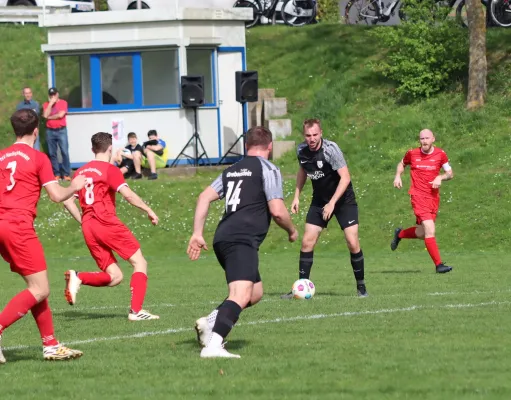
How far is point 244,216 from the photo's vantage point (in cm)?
987

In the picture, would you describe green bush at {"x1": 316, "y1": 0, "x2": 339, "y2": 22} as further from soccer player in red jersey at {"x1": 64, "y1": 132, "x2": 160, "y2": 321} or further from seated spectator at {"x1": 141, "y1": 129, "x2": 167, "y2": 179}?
soccer player in red jersey at {"x1": 64, "y1": 132, "x2": 160, "y2": 321}

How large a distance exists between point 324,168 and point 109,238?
2834mm

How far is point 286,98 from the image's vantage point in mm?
35531

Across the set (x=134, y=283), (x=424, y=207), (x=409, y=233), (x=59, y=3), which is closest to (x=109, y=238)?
(x=134, y=283)

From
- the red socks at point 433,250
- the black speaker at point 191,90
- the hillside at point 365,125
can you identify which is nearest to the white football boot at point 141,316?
the red socks at point 433,250

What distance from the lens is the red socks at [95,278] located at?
1259 cm

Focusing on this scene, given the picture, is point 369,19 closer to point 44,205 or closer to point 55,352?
point 44,205

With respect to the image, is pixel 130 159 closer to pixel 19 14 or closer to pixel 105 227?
pixel 19 14

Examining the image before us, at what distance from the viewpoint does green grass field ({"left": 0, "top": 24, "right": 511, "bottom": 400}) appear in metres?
8.70

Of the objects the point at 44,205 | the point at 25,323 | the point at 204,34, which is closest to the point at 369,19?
the point at 204,34

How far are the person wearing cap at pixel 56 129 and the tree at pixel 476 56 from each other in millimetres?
10124

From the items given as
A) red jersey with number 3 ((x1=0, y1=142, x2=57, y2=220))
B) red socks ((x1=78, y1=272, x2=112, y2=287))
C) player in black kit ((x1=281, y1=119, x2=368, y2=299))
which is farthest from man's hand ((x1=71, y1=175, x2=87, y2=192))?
player in black kit ((x1=281, y1=119, x2=368, y2=299))

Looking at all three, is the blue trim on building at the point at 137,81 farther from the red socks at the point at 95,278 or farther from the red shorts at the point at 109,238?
the red socks at the point at 95,278

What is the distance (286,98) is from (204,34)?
144 inches
